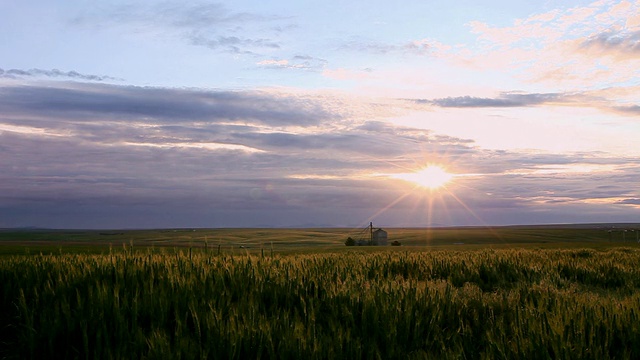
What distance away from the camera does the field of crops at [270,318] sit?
4328mm

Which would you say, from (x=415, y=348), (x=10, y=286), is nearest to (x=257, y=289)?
(x=415, y=348)

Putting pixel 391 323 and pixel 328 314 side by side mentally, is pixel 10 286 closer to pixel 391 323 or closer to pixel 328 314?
pixel 328 314

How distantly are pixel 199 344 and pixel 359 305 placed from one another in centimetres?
213

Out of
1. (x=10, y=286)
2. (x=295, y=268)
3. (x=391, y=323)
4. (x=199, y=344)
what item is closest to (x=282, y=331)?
(x=199, y=344)

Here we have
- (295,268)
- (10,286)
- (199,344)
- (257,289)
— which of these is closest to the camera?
(199,344)

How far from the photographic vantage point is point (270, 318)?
16.5 ft

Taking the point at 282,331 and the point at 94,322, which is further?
the point at 94,322

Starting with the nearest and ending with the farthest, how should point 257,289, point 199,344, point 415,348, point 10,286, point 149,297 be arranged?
point 199,344 < point 415,348 < point 149,297 < point 257,289 < point 10,286

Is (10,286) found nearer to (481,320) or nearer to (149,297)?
(149,297)

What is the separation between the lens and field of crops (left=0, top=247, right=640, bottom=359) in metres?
4.33

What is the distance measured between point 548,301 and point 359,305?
2694mm

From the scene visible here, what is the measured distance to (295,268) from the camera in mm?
8211

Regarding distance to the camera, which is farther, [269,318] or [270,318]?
[269,318]

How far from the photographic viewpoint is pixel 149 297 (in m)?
5.73
